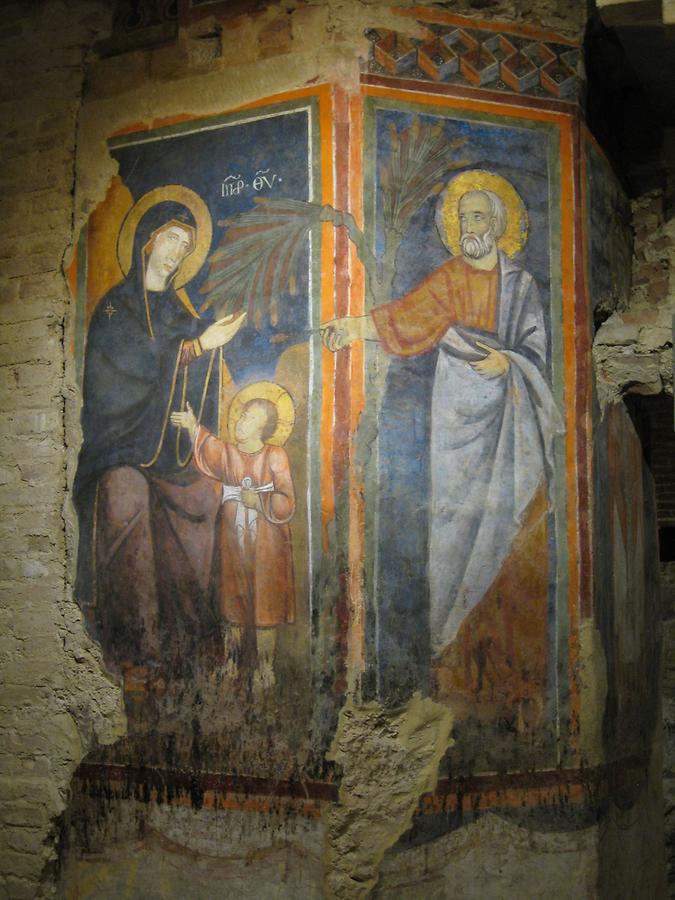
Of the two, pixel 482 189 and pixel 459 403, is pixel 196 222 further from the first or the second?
pixel 459 403

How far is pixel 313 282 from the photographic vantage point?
4.46m

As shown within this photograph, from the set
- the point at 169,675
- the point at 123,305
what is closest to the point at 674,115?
the point at 123,305

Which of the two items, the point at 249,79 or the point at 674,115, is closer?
the point at 249,79

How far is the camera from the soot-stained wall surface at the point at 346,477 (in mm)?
4270

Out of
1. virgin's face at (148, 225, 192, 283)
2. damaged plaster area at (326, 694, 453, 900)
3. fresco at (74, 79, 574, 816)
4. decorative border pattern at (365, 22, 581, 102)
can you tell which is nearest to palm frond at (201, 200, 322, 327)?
fresco at (74, 79, 574, 816)

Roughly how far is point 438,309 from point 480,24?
1.31 m

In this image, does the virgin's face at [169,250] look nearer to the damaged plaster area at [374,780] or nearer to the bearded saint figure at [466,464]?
the bearded saint figure at [466,464]

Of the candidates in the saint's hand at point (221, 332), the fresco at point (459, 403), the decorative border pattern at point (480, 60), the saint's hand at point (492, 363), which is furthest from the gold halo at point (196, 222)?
the saint's hand at point (492, 363)

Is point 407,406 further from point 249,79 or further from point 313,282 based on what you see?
point 249,79

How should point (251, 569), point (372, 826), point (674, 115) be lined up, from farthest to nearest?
point (674, 115) → point (251, 569) → point (372, 826)

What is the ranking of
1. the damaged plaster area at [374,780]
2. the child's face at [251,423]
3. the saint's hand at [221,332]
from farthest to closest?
the saint's hand at [221,332]
the child's face at [251,423]
the damaged plaster area at [374,780]

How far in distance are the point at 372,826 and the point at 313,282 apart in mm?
2253

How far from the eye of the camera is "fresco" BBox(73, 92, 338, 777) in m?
4.39

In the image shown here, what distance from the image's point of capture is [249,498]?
4.50 meters
